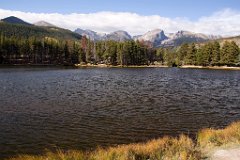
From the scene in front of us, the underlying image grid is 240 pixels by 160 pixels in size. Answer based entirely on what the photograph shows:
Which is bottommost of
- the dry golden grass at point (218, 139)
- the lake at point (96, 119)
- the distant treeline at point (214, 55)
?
the lake at point (96, 119)

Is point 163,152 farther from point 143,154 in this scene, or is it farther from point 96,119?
point 96,119

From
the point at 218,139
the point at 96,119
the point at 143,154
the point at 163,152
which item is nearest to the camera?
the point at 143,154

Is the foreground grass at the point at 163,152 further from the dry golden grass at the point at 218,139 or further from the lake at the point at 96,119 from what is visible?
the lake at the point at 96,119

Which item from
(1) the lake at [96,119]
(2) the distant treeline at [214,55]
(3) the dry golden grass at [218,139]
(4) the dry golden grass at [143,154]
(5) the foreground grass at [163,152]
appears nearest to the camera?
(4) the dry golden grass at [143,154]

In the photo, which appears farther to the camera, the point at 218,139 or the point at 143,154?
the point at 218,139

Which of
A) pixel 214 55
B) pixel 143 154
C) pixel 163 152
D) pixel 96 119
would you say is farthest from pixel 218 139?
pixel 214 55

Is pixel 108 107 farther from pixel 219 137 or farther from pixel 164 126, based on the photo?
pixel 219 137

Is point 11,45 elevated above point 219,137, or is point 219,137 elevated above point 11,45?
point 11,45

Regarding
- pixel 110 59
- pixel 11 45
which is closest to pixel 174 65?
pixel 110 59

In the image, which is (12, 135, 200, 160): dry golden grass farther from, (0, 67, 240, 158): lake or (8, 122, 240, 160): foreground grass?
(0, 67, 240, 158): lake

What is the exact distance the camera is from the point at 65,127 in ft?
104

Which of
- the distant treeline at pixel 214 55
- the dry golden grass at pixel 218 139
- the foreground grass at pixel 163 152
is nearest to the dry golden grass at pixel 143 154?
the foreground grass at pixel 163 152

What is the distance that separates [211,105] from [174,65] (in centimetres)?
14854

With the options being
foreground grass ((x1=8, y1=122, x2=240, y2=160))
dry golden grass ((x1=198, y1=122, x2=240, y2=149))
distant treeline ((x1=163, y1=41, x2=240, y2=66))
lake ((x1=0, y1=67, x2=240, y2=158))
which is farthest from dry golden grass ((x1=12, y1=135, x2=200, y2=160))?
distant treeline ((x1=163, y1=41, x2=240, y2=66))
